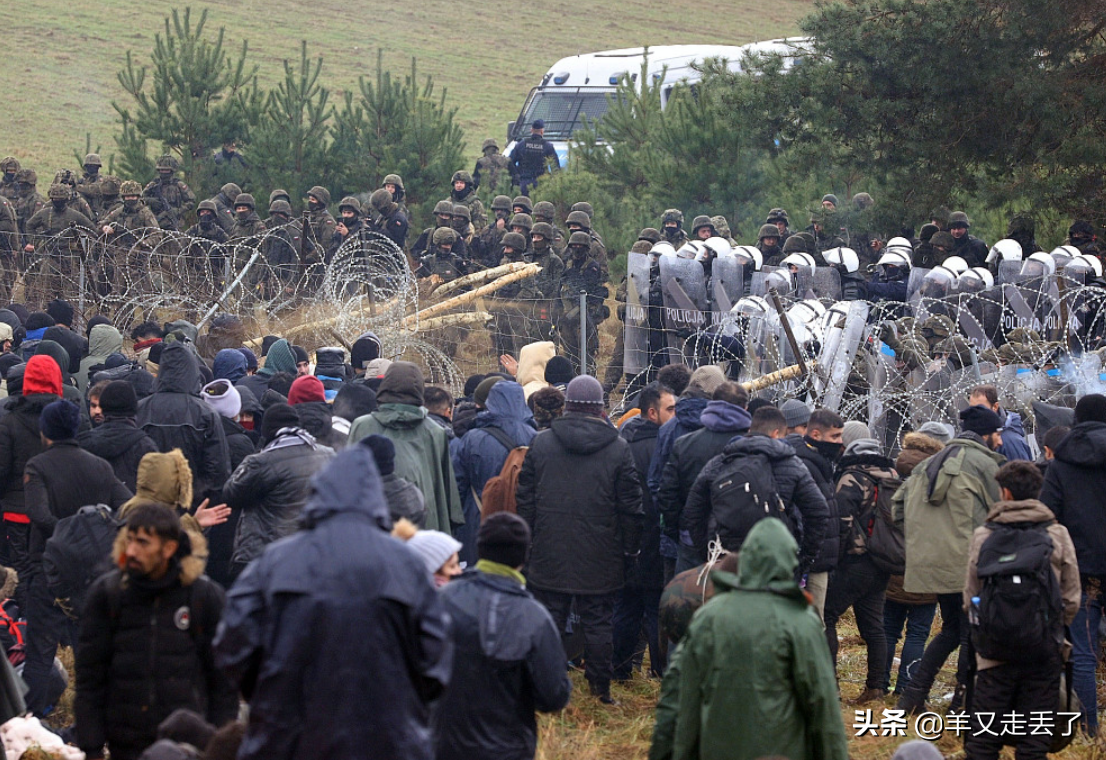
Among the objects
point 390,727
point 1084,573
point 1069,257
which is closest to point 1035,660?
point 1084,573

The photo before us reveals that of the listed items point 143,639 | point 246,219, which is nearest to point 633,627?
point 143,639

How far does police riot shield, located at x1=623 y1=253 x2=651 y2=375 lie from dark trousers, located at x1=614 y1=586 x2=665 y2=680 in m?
4.75

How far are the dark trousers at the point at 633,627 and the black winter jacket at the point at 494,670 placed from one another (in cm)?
295

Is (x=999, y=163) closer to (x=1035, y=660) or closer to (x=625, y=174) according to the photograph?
(x=625, y=174)

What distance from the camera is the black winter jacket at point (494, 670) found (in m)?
4.17

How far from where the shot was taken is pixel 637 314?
471 inches

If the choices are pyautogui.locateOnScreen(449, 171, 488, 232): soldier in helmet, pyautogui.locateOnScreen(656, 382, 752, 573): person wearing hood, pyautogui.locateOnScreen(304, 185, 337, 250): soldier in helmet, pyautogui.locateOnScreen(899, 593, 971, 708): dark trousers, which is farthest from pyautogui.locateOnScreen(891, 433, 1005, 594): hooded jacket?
pyautogui.locateOnScreen(449, 171, 488, 232): soldier in helmet

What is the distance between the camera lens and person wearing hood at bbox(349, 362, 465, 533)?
21.7ft

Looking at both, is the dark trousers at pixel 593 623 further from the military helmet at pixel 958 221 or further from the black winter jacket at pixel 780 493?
the military helmet at pixel 958 221

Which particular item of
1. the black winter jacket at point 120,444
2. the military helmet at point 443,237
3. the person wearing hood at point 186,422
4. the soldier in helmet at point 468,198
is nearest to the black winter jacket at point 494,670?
the black winter jacket at point 120,444

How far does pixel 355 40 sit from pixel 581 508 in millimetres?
48632

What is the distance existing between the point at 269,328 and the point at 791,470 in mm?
8202

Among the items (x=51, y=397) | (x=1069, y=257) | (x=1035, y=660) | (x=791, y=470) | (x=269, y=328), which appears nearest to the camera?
(x=1035, y=660)

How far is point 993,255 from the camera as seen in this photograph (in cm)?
1283
